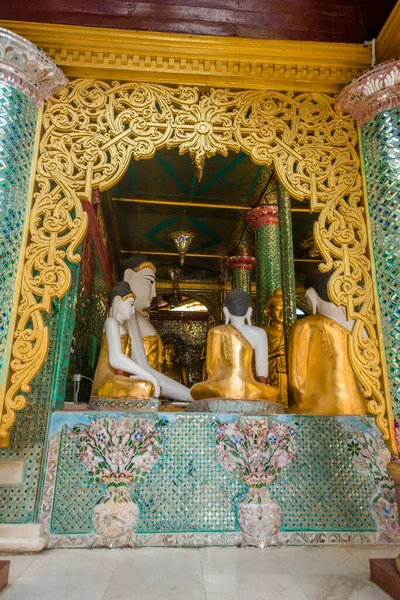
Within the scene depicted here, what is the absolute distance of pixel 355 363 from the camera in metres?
2.74

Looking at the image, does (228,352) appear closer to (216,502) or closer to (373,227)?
(216,502)

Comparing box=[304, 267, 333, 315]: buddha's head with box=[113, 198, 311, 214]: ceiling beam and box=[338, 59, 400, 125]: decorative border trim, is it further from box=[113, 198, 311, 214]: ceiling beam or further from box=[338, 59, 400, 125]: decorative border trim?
box=[113, 198, 311, 214]: ceiling beam

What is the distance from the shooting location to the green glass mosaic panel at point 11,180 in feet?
8.51

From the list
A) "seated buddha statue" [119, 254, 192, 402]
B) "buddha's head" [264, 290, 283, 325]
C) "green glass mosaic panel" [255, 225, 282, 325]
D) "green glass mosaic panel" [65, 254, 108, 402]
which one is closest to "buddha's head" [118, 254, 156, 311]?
"seated buddha statue" [119, 254, 192, 402]

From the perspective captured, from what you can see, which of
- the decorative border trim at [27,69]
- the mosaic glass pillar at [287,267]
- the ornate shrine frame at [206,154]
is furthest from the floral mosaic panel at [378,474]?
the decorative border trim at [27,69]

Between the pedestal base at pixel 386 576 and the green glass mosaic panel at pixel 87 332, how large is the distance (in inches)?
105

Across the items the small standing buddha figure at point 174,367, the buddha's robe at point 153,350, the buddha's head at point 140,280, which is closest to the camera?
the buddha's robe at point 153,350

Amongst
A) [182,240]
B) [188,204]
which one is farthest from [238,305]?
[182,240]

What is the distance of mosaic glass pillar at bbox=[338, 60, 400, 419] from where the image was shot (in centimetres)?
269

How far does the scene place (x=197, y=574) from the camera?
2014 millimetres

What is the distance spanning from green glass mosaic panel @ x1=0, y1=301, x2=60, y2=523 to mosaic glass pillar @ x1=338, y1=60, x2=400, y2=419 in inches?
86.1

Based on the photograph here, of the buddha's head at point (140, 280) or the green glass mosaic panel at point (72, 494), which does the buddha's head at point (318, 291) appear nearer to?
the buddha's head at point (140, 280)

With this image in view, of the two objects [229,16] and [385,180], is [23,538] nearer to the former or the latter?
[385,180]

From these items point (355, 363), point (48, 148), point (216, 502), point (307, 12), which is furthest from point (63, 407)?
point (307, 12)
